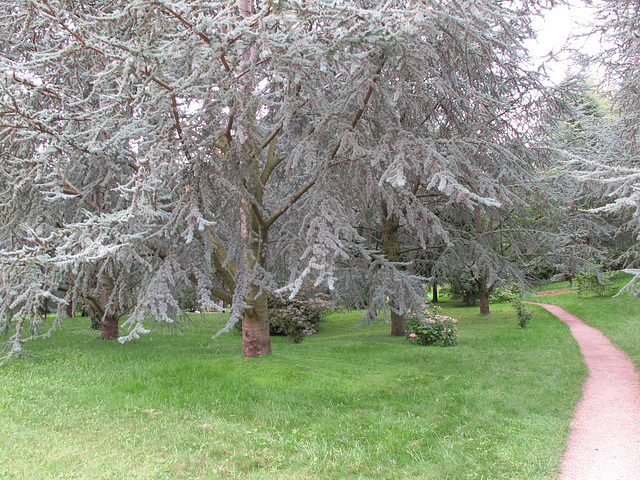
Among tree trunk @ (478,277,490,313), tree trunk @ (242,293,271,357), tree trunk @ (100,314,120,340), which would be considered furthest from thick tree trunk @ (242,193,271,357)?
tree trunk @ (478,277,490,313)

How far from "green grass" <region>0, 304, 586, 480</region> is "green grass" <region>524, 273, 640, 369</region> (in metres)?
2.17

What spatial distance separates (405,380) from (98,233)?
5158mm

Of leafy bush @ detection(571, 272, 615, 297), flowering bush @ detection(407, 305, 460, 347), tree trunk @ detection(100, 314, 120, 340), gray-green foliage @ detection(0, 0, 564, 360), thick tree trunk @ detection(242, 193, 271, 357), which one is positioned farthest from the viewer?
leafy bush @ detection(571, 272, 615, 297)

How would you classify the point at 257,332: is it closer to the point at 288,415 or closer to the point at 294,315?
the point at 288,415

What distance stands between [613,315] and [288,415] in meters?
13.8

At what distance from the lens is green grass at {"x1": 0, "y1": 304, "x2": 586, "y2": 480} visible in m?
4.41

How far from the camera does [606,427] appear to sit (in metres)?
5.57

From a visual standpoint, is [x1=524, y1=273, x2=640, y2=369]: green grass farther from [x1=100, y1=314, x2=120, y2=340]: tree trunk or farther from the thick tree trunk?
[x1=100, y1=314, x2=120, y2=340]: tree trunk

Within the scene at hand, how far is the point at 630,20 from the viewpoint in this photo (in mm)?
9461

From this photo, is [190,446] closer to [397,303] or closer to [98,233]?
[98,233]

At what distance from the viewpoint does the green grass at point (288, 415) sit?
14.5ft

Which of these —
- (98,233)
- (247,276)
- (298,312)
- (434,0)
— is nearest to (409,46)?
(434,0)

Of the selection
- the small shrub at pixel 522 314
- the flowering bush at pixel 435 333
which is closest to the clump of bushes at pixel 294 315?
the flowering bush at pixel 435 333

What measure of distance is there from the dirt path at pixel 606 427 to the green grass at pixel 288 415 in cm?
18
